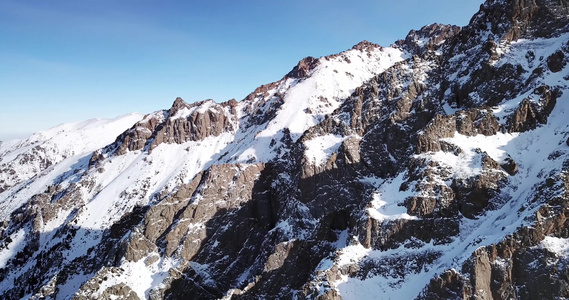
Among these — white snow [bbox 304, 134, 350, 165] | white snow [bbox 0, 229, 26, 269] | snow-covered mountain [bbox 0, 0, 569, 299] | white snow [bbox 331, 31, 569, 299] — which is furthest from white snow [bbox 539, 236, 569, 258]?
white snow [bbox 0, 229, 26, 269]

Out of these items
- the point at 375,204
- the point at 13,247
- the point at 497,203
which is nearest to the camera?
the point at 497,203

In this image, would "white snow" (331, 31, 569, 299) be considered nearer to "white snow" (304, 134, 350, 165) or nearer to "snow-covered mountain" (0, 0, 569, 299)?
"snow-covered mountain" (0, 0, 569, 299)

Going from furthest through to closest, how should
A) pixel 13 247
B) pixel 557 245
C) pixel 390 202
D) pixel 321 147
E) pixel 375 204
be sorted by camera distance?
pixel 13 247 < pixel 321 147 < pixel 375 204 < pixel 390 202 < pixel 557 245

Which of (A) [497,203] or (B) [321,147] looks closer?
(A) [497,203]

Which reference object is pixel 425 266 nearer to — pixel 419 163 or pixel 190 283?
pixel 419 163

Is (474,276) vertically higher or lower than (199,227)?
higher

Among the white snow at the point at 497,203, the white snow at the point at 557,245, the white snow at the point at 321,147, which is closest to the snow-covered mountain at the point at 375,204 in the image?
the white snow at the point at 557,245

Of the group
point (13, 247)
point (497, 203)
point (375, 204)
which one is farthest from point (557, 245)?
point (13, 247)

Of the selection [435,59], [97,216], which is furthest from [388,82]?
[97,216]

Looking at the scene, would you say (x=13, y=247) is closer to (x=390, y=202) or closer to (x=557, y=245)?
(x=390, y=202)
